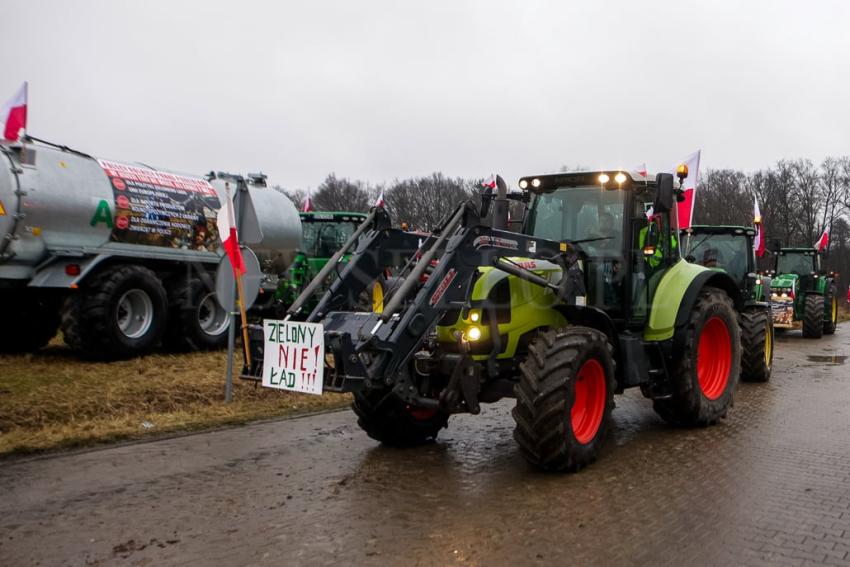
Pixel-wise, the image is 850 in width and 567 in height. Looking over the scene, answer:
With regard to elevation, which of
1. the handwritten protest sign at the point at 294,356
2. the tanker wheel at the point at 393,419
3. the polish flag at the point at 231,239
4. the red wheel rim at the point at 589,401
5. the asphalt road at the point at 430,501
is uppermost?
the polish flag at the point at 231,239

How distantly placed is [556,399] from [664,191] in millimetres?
2411

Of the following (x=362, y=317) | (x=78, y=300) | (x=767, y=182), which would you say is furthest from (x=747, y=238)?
(x=767, y=182)

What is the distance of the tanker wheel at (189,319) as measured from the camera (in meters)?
11.5

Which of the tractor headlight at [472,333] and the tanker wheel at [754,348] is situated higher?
the tractor headlight at [472,333]

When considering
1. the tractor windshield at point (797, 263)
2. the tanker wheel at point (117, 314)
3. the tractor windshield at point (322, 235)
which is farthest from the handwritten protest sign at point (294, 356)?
the tractor windshield at point (797, 263)

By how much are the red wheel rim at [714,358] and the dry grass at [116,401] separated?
407cm

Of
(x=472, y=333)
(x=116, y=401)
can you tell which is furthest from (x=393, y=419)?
(x=116, y=401)

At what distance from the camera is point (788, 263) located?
67.3ft

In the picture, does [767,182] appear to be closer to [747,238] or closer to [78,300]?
[747,238]

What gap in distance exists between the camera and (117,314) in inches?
408

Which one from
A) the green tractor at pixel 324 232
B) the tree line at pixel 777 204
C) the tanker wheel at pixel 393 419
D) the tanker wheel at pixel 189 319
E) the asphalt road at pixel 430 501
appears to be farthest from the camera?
the tree line at pixel 777 204

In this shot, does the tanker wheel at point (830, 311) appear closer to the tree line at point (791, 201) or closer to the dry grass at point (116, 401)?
the dry grass at point (116, 401)

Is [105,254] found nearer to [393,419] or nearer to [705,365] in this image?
[393,419]

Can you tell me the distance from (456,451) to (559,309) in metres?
1.54
